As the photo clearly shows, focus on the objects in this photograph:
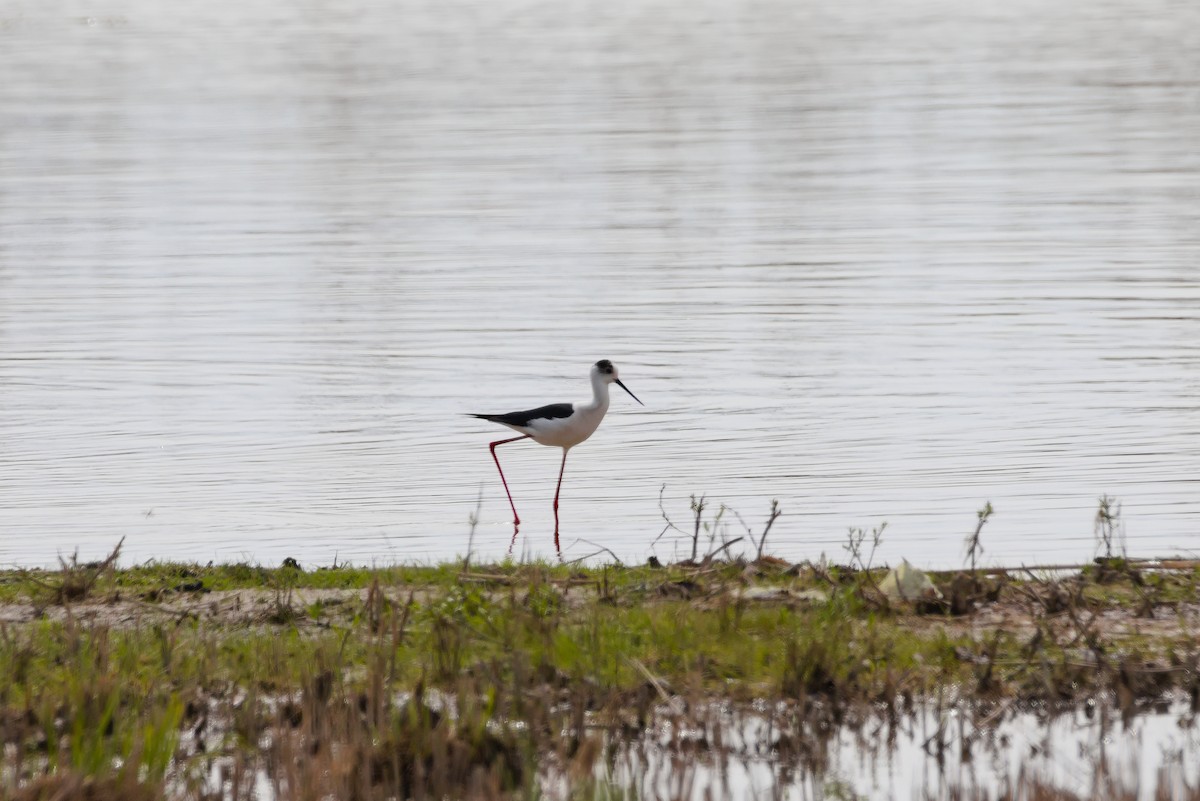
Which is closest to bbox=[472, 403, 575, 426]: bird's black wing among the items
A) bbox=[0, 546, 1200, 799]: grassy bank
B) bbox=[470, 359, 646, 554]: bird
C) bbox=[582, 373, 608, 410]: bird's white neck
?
bbox=[470, 359, 646, 554]: bird

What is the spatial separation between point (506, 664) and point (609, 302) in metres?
11.8

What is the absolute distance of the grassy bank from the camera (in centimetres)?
627

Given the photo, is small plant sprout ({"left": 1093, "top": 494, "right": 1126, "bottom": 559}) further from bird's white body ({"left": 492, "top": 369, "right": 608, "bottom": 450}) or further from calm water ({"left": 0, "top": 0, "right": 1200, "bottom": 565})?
bird's white body ({"left": 492, "top": 369, "right": 608, "bottom": 450})

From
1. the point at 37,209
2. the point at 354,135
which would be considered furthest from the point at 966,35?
the point at 37,209

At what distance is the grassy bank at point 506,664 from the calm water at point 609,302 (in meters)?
1.84

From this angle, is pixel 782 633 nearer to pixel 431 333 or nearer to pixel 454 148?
pixel 431 333

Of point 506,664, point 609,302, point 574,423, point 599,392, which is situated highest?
point 609,302

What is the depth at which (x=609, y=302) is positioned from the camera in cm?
1866

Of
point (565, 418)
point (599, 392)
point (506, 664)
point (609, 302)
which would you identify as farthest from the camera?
point (609, 302)

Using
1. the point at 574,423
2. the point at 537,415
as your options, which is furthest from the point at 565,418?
the point at 537,415

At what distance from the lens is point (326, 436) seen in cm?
1341

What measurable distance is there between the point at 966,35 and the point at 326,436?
3768 cm

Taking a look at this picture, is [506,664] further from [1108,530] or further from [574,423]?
[574,423]

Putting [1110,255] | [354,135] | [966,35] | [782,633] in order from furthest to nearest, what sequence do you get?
[966,35] < [354,135] < [1110,255] < [782,633]
